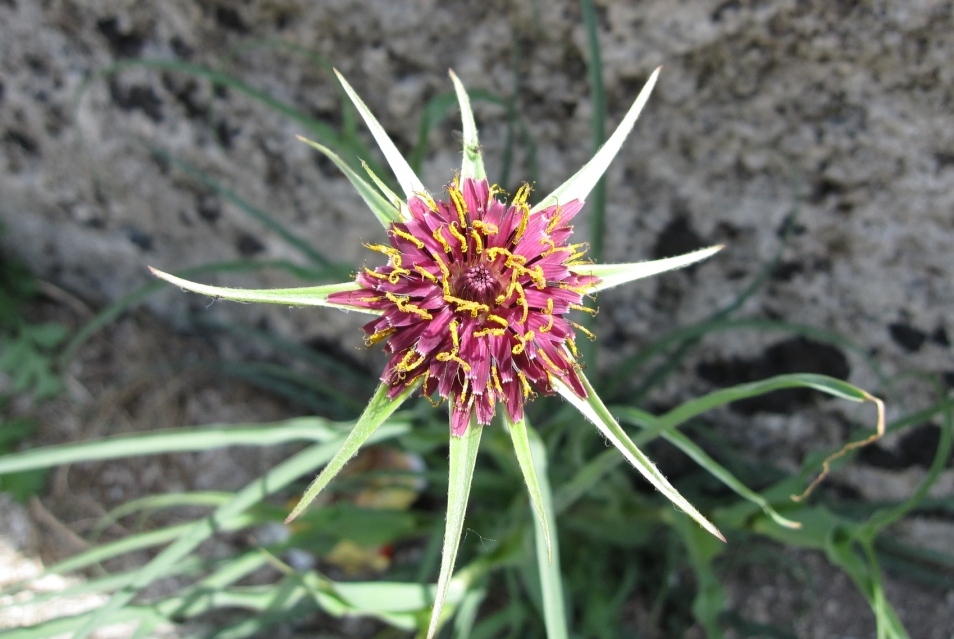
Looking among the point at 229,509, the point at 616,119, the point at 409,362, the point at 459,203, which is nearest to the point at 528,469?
the point at 409,362

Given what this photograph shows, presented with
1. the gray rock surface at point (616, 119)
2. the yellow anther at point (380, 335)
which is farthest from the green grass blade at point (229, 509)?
the gray rock surface at point (616, 119)

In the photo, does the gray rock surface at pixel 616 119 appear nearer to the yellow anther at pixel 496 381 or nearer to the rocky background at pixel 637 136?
the rocky background at pixel 637 136

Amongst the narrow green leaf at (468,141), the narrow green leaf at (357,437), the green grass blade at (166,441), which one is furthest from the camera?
the green grass blade at (166,441)

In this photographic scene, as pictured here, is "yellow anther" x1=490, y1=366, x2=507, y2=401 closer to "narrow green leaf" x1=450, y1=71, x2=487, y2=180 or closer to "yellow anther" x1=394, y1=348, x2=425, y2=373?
"yellow anther" x1=394, y1=348, x2=425, y2=373

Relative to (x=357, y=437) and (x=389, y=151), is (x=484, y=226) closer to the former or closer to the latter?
(x=389, y=151)

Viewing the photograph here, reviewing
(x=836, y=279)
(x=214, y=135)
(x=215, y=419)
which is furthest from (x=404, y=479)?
(x=836, y=279)

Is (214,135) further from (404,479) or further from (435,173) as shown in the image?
(404,479)
